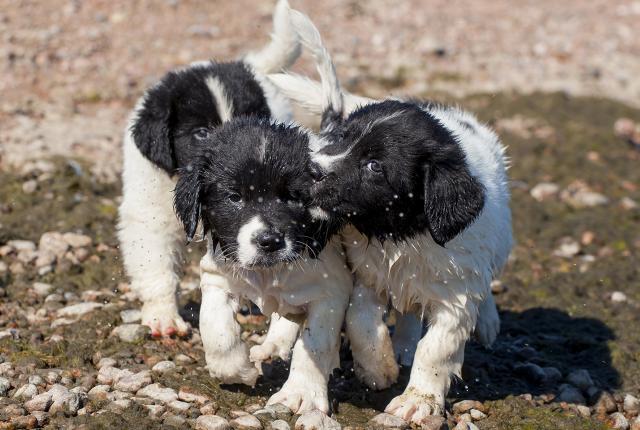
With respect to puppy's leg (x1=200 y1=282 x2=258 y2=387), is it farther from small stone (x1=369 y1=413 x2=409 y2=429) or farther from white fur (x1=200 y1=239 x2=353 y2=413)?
small stone (x1=369 y1=413 x2=409 y2=429)

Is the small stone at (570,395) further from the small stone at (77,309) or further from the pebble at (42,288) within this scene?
the pebble at (42,288)

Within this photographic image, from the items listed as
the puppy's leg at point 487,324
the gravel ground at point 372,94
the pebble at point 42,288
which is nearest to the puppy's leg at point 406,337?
the gravel ground at point 372,94

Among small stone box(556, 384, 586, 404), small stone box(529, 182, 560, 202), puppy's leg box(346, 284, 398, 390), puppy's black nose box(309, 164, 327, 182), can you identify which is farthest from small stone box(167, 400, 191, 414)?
small stone box(529, 182, 560, 202)

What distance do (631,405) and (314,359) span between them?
1571 mm

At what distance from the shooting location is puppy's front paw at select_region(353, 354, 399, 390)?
4254 millimetres

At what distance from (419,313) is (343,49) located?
22.7ft

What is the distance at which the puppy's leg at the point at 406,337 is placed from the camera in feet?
15.9

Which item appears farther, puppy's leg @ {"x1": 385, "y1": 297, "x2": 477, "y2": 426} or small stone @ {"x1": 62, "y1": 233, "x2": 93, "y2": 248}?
small stone @ {"x1": 62, "y1": 233, "x2": 93, "y2": 248}

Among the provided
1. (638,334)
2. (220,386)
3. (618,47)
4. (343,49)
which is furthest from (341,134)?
(618,47)

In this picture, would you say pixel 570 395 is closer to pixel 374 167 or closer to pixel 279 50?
pixel 374 167

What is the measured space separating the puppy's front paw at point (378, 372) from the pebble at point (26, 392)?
1330 millimetres

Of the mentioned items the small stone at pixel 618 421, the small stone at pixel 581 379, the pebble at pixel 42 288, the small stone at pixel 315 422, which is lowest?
the pebble at pixel 42 288

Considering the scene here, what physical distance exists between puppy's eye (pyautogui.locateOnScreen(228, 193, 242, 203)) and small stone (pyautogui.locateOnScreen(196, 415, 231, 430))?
83cm

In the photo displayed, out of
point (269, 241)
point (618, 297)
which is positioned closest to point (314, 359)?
point (269, 241)
